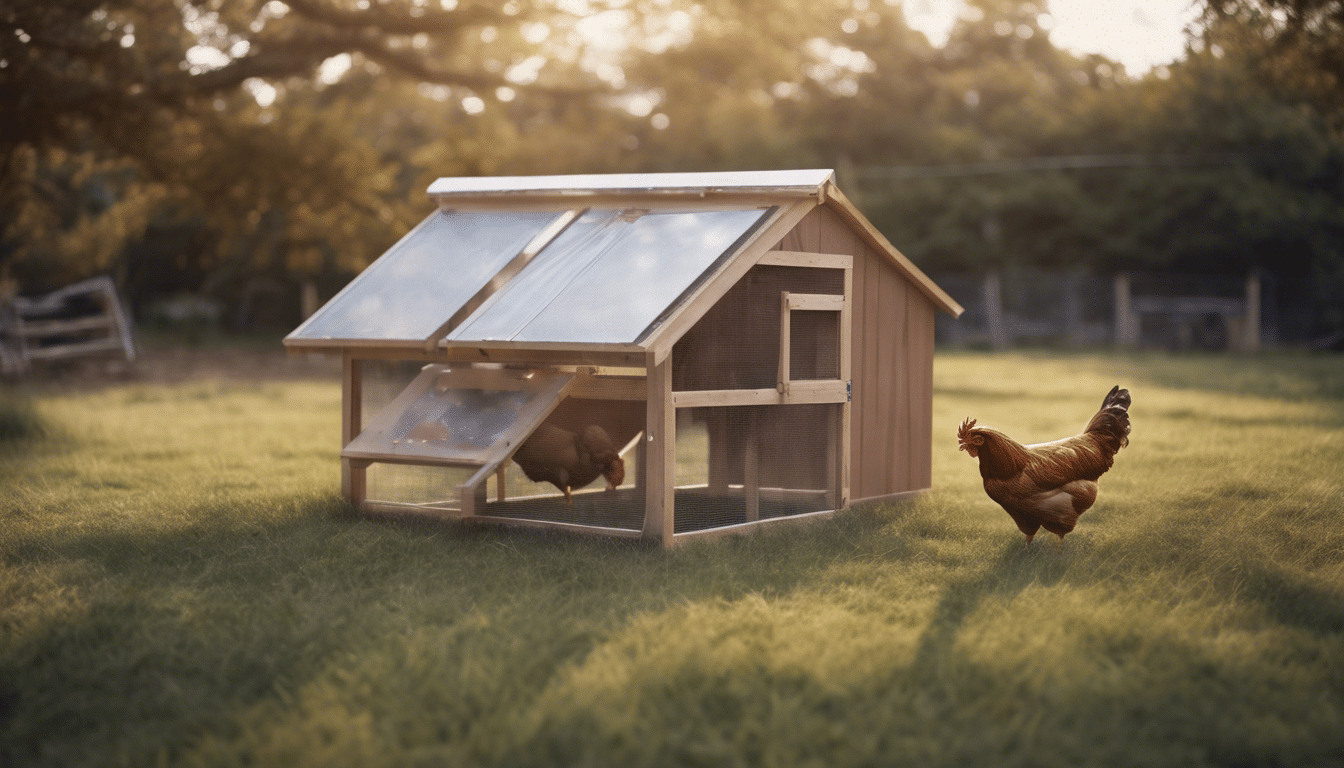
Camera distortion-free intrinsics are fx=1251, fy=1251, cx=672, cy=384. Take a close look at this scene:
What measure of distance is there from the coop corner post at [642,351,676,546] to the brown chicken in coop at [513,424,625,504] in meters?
1.29

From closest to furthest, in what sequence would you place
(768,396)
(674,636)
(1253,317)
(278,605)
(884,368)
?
(674,636) < (278,605) < (768,396) < (884,368) < (1253,317)

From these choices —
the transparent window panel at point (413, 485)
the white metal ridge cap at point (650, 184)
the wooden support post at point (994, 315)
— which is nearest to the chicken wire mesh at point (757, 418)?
the white metal ridge cap at point (650, 184)

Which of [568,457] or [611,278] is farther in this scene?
[568,457]

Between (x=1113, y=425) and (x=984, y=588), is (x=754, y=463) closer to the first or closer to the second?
(x=984, y=588)

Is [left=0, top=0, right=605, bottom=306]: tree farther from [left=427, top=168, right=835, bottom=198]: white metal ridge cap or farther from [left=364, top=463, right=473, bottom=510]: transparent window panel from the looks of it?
[left=364, top=463, right=473, bottom=510]: transparent window panel

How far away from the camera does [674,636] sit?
5.14m

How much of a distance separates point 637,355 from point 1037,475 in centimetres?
233

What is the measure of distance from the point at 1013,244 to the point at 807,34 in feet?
62.8

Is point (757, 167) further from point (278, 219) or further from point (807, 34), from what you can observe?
point (807, 34)

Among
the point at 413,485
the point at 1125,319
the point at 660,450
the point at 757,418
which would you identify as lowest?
the point at 413,485

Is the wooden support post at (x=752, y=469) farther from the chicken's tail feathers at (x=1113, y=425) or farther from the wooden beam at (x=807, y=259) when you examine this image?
the chicken's tail feathers at (x=1113, y=425)

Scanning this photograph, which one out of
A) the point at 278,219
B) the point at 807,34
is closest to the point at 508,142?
the point at 807,34

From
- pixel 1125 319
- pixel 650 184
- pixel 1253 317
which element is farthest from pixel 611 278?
pixel 1253 317

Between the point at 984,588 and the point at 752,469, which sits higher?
the point at 752,469
